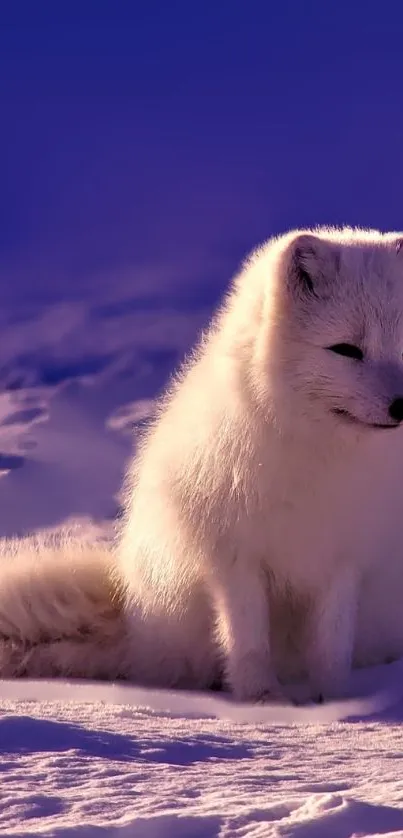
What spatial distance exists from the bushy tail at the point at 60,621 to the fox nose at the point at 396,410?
1.29 metres

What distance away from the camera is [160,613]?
11.0ft

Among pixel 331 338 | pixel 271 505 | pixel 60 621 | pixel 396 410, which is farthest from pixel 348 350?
pixel 60 621

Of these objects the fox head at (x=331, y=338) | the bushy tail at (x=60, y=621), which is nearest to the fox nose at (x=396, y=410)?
the fox head at (x=331, y=338)

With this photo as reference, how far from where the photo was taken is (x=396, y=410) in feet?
9.02

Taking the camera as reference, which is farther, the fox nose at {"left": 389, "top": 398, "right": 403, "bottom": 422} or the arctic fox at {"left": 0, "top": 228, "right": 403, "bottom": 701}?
the arctic fox at {"left": 0, "top": 228, "right": 403, "bottom": 701}

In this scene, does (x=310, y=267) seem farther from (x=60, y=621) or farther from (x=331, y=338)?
(x=60, y=621)

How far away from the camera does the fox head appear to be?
2795 mm

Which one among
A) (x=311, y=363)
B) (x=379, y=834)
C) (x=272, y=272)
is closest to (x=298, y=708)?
(x=311, y=363)

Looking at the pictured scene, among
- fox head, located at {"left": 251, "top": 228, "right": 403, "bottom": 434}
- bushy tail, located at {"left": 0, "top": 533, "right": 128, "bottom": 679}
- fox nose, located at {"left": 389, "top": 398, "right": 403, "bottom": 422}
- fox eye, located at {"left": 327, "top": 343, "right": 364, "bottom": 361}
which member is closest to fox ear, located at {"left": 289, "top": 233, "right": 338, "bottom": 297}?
fox head, located at {"left": 251, "top": 228, "right": 403, "bottom": 434}

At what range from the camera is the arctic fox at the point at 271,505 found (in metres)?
2.87

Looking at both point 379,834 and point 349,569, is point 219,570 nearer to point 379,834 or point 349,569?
point 349,569

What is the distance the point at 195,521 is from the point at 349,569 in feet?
1.55

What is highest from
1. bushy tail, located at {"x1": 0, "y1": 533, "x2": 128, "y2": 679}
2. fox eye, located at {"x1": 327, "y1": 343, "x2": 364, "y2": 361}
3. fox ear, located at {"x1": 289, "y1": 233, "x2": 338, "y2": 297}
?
fox ear, located at {"x1": 289, "y1": 233, "x2": 338, "y2": 297}

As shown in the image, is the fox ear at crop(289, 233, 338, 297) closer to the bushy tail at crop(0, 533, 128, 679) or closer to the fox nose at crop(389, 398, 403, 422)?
the fox nose at crop(389, 398, 403, 422)
